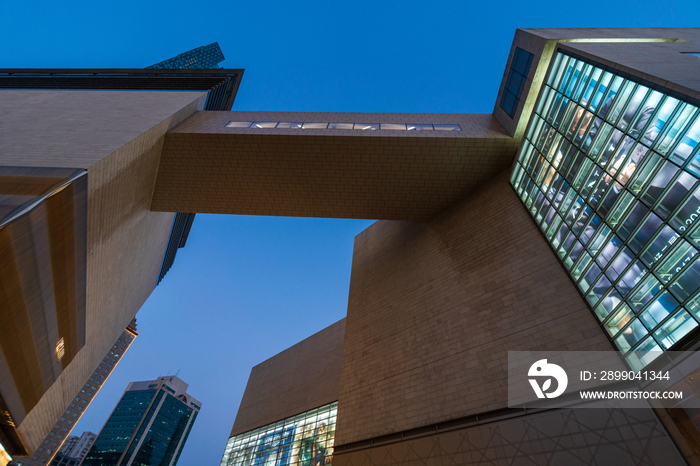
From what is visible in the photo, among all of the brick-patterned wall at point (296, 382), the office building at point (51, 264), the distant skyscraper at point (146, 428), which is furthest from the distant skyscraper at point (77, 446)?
the office building at point (51, 264)

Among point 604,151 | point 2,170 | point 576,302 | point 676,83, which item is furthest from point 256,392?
point 676,83

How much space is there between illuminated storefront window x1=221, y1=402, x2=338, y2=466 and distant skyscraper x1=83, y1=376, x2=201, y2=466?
9911 centimetres

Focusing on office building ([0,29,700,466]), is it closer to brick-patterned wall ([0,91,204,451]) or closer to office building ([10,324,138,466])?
brick-patterned wall ([0,91,204,451])

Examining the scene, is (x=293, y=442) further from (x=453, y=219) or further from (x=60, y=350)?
(x=453, y=219)

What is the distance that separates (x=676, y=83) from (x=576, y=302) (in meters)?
8.69

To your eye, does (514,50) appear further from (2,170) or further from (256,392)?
(256,392)

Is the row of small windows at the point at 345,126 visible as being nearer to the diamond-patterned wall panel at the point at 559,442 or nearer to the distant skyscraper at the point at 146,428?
the diamond-patterned wall panel at the point at 559,442

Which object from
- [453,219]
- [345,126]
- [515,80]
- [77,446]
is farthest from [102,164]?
[77,446]

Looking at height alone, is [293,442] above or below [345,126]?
below

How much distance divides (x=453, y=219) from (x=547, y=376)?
499 inches

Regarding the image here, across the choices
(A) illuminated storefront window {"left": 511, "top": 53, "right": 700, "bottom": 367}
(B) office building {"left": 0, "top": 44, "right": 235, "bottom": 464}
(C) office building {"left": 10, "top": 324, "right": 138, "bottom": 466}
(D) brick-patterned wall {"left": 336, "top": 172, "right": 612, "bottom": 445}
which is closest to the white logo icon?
(D) brick-patterned wall {"left": 336, "top": 172, "right": 612, "bottom": 445}

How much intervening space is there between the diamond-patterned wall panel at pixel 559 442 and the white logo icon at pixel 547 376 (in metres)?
0.70

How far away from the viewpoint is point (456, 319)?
18375 mm

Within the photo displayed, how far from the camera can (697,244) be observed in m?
9.82
